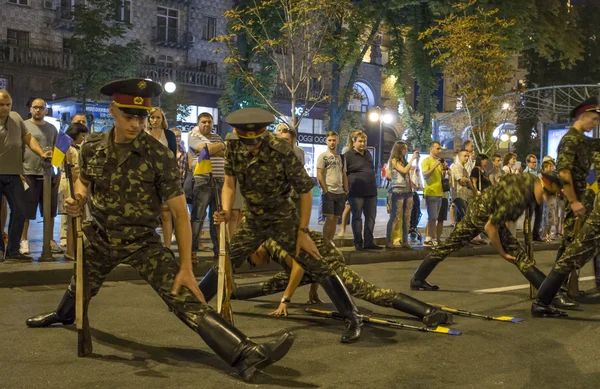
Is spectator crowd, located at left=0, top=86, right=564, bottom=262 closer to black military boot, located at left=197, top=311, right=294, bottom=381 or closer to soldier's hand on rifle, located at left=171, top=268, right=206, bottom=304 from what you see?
soldier's hand on rifle, located at left=171, top=268, right=206, bottom=304

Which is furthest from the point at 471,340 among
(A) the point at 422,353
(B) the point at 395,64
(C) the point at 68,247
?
(B) the point at 395,64

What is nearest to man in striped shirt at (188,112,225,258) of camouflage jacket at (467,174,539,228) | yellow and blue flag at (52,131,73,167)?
yellow and blue flag at (52,131,73,167)

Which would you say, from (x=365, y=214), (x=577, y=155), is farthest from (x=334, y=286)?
(x=365, y=214)

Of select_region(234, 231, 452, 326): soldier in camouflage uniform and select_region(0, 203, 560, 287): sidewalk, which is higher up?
select_region(234, 231, 452, 326): soldier in camouflage uniform

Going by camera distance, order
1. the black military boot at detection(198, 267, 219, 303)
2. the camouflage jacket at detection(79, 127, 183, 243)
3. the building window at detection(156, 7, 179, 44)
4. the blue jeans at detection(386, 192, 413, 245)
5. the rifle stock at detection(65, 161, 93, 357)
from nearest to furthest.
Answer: the camouflage jacket at detection(79, 127, 183, 243) → the rifle stock at detection(65, 161, 93, 357) → the black military boot at detection(198, 267, 219, 303) → the blue jeans at detection(386, 192, 413, 245) → the building window at detection(156, 7, 179, 44)

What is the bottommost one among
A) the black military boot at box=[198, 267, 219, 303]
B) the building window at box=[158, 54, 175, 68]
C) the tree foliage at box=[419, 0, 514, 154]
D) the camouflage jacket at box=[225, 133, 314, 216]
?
the black military boot at box=[198, 267, 219, 303]

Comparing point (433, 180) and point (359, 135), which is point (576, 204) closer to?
point (359, 135)

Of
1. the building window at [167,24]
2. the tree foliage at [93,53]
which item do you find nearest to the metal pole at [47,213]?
the tree foliage at [93,53]

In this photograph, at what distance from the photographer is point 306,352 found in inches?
220

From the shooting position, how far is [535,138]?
45281 millimetres

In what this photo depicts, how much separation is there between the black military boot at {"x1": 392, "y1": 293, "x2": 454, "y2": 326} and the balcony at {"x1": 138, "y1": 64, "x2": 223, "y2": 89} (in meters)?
33.8

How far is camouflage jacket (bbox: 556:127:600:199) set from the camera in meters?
7.50

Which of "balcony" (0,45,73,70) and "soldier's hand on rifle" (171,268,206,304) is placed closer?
"soldier's hand on rifle" (171,268,206,304)

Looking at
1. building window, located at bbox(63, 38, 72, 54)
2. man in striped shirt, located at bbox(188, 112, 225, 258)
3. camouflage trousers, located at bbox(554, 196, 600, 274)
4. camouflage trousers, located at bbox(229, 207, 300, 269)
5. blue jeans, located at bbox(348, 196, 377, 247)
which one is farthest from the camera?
building window, located at bbox(63, 38, 72, 54)
